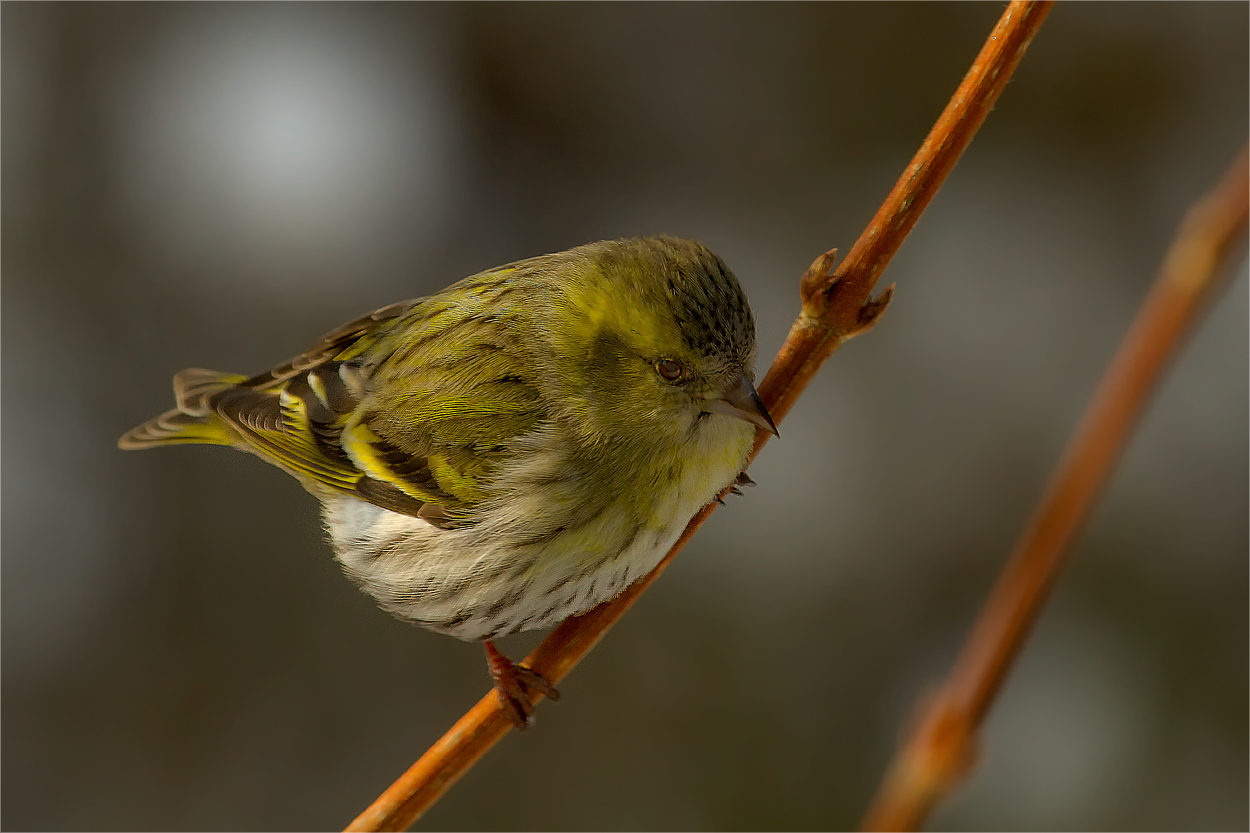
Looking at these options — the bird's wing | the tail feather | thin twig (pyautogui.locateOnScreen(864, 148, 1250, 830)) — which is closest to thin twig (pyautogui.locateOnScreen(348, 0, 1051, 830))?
the bird's wing

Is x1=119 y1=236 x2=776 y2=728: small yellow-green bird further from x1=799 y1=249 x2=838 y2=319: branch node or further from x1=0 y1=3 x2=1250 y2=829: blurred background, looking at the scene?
Answer: x1=0 y1=3 x2=1250 y2=829: blurred background

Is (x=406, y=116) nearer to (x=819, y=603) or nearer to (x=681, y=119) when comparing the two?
(x=681, y=119)

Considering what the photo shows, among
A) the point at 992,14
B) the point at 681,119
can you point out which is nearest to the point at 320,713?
the point at 681,119

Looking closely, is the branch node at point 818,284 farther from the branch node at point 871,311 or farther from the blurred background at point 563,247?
the blurred background at point 563,247

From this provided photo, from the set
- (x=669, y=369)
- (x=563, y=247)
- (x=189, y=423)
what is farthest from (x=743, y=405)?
(x=563, y=247)

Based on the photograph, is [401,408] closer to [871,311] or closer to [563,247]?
[871,311]

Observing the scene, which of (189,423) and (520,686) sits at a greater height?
(189,423)
